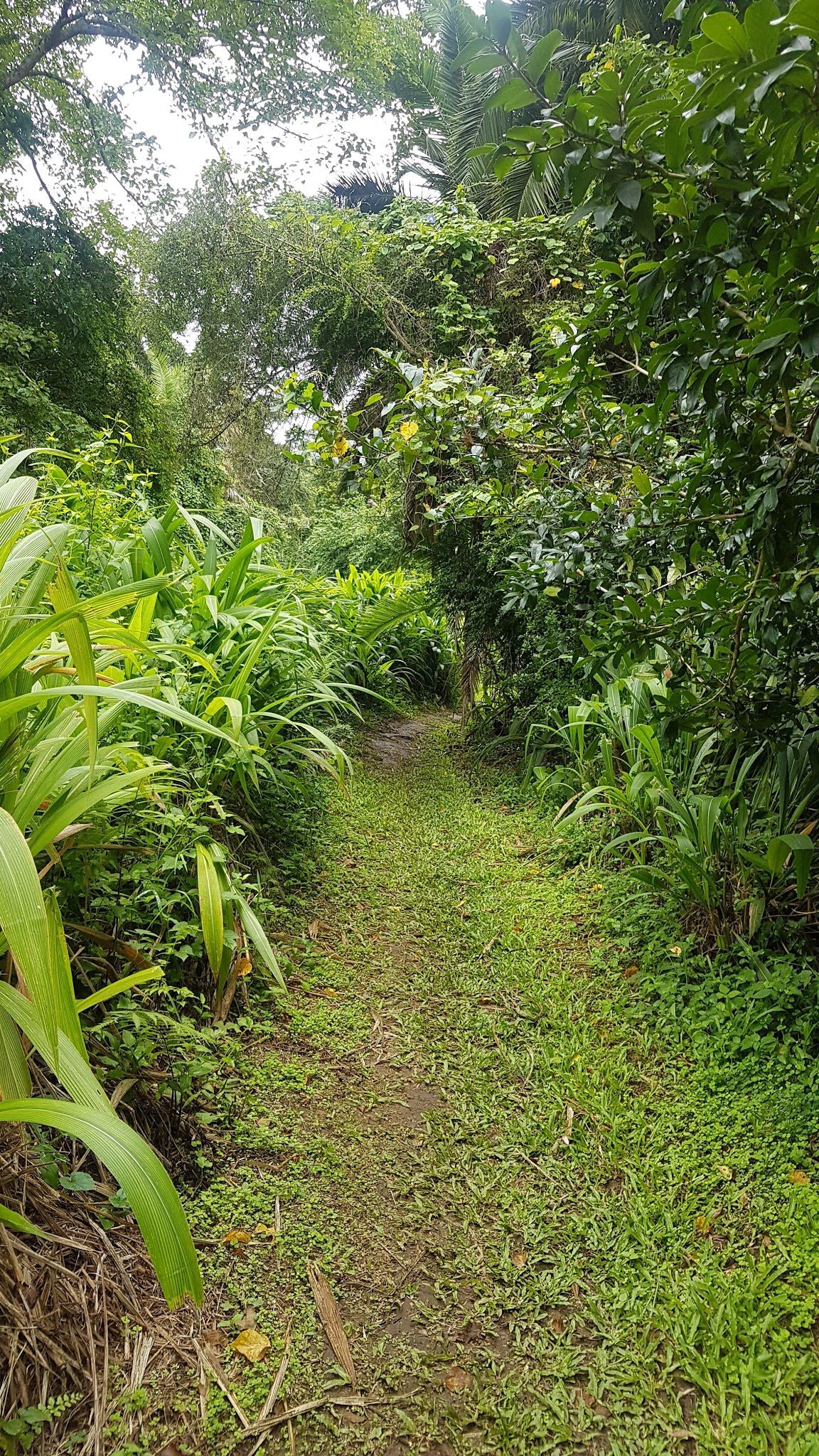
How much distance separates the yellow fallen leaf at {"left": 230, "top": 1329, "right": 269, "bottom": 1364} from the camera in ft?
3.93

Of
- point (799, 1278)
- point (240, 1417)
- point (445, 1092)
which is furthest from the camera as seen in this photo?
point (445, 1092)

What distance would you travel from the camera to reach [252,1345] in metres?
1.21

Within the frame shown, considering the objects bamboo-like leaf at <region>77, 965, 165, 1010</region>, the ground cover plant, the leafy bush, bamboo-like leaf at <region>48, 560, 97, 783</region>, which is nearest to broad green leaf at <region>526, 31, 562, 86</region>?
the ground cover plant

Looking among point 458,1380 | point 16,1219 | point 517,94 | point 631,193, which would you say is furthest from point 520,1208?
point 517,94

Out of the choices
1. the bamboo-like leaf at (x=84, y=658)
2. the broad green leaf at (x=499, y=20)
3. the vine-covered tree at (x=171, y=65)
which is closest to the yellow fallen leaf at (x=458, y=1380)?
the bamboo-like leaf at (x=84, y=658)

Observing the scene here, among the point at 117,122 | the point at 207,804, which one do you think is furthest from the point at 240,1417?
the point at 117,122

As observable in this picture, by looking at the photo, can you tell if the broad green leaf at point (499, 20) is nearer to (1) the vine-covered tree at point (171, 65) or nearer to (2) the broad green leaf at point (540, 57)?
(2) the broad green leaf at point (540, 57)

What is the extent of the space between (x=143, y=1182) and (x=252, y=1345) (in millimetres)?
515

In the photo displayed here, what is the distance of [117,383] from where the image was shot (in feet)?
29.0

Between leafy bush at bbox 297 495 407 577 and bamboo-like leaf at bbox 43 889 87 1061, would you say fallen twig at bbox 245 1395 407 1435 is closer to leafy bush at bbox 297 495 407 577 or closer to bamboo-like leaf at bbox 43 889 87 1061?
bamboo-like leaf at bbox 43 889 87 1061

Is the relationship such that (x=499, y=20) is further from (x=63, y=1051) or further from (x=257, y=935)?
(x=257, y=935)

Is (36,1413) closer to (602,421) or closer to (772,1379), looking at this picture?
(772,1379)

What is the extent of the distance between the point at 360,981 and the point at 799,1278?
131 centimetres

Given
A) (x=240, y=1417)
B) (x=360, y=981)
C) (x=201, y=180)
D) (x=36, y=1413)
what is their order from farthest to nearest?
(x=201, y=180) < (x=360, y=981) < (x=240, y=1417) < (x=36, y=1413)
